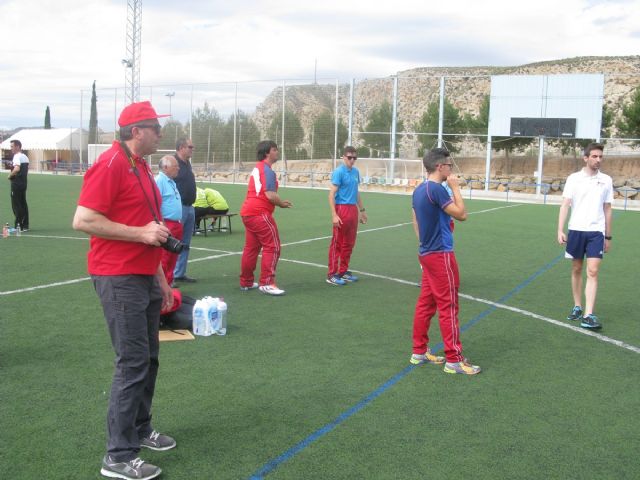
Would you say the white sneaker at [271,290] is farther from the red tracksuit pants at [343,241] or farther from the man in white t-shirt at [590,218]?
the man in white t-shirt at [590,218]

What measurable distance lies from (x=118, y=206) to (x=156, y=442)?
1509 millimetres

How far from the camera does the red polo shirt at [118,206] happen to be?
338 centimetres

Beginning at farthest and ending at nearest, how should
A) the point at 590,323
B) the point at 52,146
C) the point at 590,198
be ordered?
the point at 52,146 → the point at 590,198 → the point at 590,323

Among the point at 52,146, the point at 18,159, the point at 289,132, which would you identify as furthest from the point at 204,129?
the point at 18,159

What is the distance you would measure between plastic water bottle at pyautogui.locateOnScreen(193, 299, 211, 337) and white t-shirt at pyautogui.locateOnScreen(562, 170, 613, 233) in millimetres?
4262

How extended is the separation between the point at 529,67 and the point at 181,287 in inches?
4288

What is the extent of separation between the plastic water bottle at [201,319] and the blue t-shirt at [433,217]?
7.59ft

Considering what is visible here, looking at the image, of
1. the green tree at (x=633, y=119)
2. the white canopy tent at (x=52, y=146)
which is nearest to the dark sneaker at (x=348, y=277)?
the green tree at (x=633, y=119)

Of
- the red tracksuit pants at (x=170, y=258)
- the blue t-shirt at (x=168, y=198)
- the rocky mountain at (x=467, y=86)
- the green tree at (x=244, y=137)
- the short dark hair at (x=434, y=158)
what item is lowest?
the red tracksuit pants at (x=170, y=258)

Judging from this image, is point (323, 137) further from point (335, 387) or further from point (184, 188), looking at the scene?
point (335, 387)

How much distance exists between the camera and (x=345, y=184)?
367 inches

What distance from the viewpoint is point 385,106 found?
51031mm

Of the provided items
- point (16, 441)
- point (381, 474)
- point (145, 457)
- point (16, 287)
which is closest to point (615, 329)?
point (381, 474)

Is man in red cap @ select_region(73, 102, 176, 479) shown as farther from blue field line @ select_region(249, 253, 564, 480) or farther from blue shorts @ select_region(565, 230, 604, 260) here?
blue shorts @ select_region(565, 230, 604, 260)
